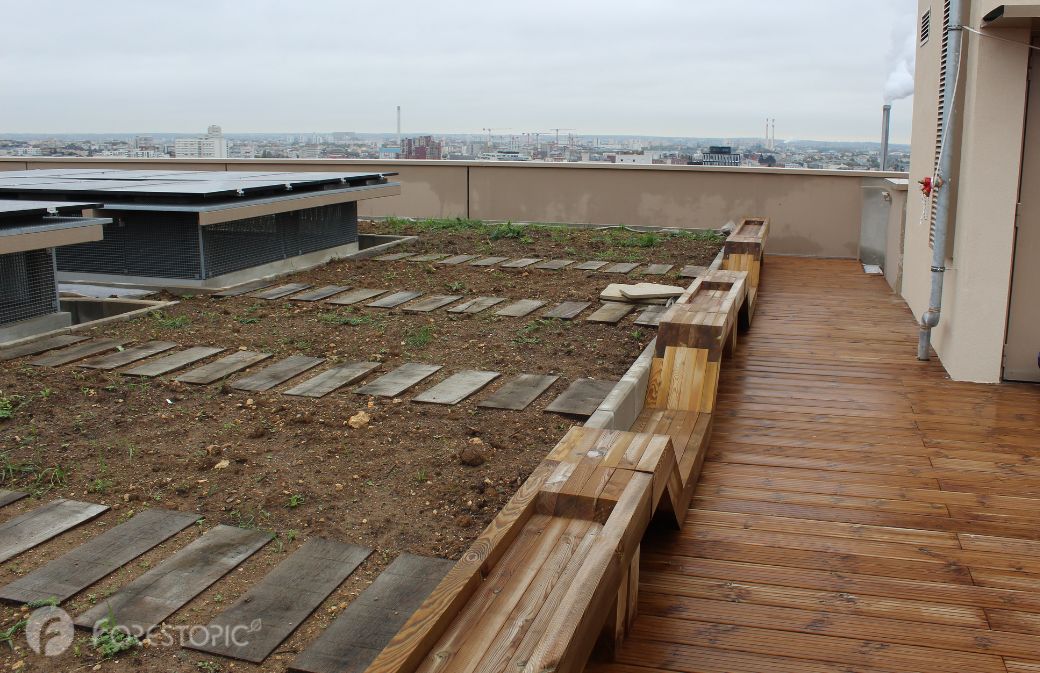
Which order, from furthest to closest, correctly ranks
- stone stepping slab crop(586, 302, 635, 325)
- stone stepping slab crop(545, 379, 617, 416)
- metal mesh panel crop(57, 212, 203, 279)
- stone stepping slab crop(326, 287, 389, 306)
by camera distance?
metal mesh panel crop(57, 212, 203, 279) → stone stepping slab crop(326, 287, 389, 306) → stone stepping slab crop(586, 302, 635, 325) → stone stepping slab crop(545, 379, 617, 416)

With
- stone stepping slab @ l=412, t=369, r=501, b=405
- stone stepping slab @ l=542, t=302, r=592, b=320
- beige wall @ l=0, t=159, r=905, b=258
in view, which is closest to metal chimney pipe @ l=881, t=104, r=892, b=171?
beige wall @ l=0, t=159, r=905, b=258

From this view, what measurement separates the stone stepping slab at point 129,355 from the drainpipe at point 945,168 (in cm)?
560

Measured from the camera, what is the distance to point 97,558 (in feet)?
12.2

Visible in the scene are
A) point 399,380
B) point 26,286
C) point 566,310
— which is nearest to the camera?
point 399,380

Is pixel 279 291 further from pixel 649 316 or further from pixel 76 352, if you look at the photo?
pixel 649 316

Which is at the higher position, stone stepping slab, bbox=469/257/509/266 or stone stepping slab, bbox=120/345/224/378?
stone stepping slab, bbox=469/257/509/266

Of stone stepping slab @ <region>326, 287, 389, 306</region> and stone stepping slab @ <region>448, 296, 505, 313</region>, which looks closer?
stone stepping slab @ <region>448, 296, 505, 313</region>

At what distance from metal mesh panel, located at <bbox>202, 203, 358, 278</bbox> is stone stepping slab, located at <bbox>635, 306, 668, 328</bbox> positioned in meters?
4.53

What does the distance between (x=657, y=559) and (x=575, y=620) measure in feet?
4.50

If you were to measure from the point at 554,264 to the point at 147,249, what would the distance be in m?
4.59

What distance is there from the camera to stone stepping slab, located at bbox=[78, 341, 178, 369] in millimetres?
6570

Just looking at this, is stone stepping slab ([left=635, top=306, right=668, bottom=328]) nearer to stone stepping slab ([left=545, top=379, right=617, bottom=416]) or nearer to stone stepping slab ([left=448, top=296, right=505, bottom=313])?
stone stepping slab ([left=448, top=296, right=505, bottom=313])

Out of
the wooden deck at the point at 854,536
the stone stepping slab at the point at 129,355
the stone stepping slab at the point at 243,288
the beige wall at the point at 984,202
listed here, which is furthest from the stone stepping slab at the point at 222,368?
the beige wall at the point at 984,202

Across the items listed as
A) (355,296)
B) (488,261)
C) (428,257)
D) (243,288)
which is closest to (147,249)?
(243,288)
